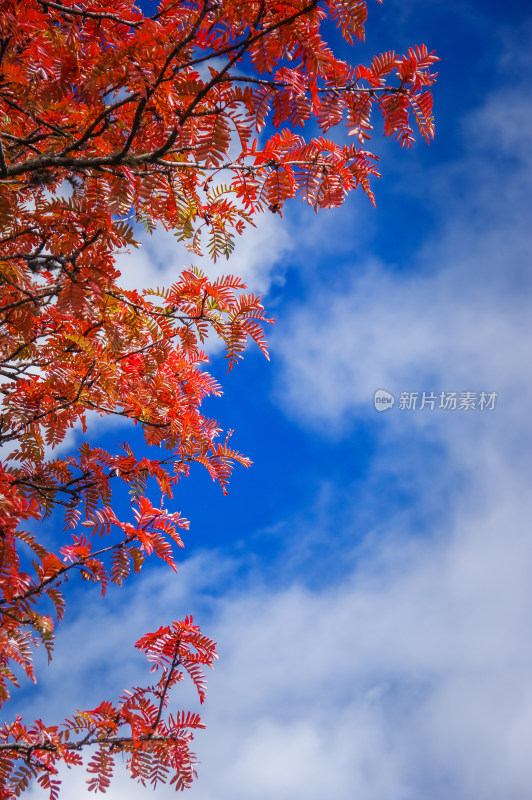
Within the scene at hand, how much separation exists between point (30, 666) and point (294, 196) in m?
2.46

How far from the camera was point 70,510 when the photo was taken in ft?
11.5

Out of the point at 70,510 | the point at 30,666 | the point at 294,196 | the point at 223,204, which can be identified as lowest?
the point at 30,666

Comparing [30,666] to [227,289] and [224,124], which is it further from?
[224,124]

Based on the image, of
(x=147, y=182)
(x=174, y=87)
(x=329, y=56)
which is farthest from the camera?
(x=147, y=182)

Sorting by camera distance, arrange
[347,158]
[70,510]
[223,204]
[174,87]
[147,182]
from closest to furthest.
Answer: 1. [174,87]
2. [147,182]
3. [347,158]
4. [223,204]
5. [70,510]

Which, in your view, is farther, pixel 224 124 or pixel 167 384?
pixel 167 384

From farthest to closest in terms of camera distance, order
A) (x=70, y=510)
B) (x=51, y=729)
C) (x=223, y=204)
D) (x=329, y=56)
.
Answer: (x=70, y=510) → (x=223, y=204) → (x=51, y=729) → (x=329, y=56)

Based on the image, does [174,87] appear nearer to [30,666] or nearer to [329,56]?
[329,56]

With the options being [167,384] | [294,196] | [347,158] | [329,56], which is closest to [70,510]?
[167,384]

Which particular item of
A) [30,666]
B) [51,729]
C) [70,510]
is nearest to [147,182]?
[70,510]

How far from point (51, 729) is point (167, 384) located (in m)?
1.97

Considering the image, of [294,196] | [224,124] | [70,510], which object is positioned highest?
[294,196]

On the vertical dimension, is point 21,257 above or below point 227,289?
below

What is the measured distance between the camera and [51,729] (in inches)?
113
